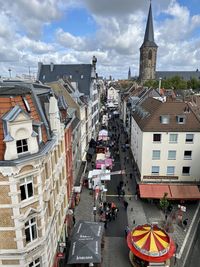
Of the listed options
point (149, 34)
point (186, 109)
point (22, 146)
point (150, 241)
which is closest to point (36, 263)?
point (22, 146)

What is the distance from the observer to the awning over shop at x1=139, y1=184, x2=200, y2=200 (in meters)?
31.7

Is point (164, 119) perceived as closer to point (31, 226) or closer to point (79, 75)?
point (31, 226)

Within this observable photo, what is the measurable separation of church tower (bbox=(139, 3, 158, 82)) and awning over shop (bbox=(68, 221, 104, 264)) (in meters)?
129

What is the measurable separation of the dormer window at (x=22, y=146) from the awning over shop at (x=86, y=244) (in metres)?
11.9

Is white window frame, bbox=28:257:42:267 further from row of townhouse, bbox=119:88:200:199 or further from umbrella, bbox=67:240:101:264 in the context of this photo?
row of townhouse, bbox=119:88:200:199

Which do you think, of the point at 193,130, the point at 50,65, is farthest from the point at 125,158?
the point at 50,65

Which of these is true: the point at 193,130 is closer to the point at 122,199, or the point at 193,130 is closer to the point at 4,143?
the point at 122,199

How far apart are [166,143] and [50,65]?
39.4 metres

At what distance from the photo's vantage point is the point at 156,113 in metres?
35.3

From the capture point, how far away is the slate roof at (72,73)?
177ft

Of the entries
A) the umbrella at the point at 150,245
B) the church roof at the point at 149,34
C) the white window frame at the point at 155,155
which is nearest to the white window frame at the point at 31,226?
the umbrella at the point at 150,245

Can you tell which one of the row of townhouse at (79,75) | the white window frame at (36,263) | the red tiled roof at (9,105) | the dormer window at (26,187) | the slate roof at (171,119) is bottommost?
the white window frame at (36,263)

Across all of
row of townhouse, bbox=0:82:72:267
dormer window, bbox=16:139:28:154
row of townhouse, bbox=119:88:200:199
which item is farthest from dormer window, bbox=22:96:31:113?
row of townhouse, bbox=119:88:200:199

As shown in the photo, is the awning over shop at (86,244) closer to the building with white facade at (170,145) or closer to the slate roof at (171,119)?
the building with white facade at (170,145)
